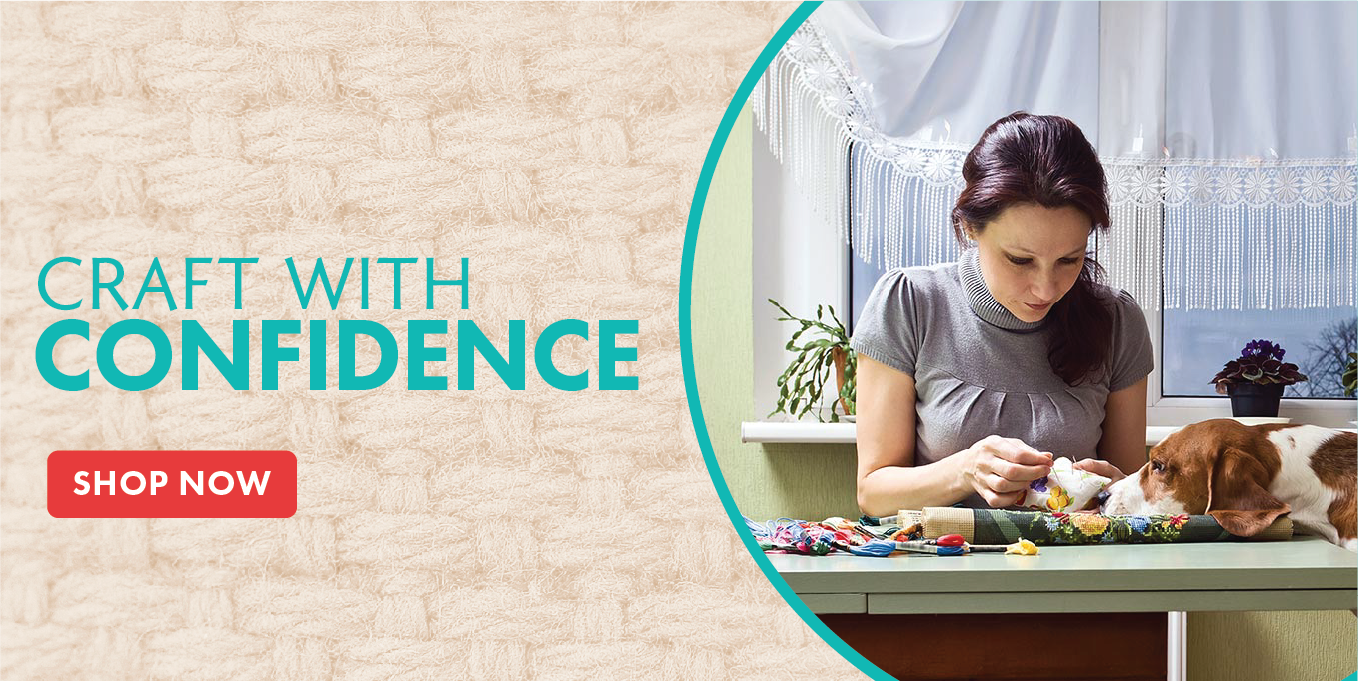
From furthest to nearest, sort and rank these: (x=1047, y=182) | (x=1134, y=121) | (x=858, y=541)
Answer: (x=1134, y=121), (x=1047, y=182), (x=858, y=541)

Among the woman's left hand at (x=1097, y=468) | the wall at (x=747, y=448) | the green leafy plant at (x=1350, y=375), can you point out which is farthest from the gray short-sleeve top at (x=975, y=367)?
the green leafy plant at (x=1350, y=375)

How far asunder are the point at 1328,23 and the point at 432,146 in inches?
51.6

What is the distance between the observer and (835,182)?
1.63 meters

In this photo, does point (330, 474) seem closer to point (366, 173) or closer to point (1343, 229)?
point (366, 173)

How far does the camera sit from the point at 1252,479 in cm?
105

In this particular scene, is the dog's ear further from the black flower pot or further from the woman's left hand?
the black flower pot

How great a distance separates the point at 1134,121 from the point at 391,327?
1132mm

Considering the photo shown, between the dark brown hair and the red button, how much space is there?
2.60ft

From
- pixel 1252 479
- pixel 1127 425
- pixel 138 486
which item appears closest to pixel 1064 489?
pixel 1252 479

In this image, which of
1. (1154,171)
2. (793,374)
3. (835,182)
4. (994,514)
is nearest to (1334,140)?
(1154,171)

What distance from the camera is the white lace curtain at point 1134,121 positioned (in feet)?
5.00

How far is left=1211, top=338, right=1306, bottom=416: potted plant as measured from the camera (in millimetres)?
1644

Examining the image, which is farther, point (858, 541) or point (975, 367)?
point (975, 367)

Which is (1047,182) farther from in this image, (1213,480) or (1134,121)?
(1134,121)
